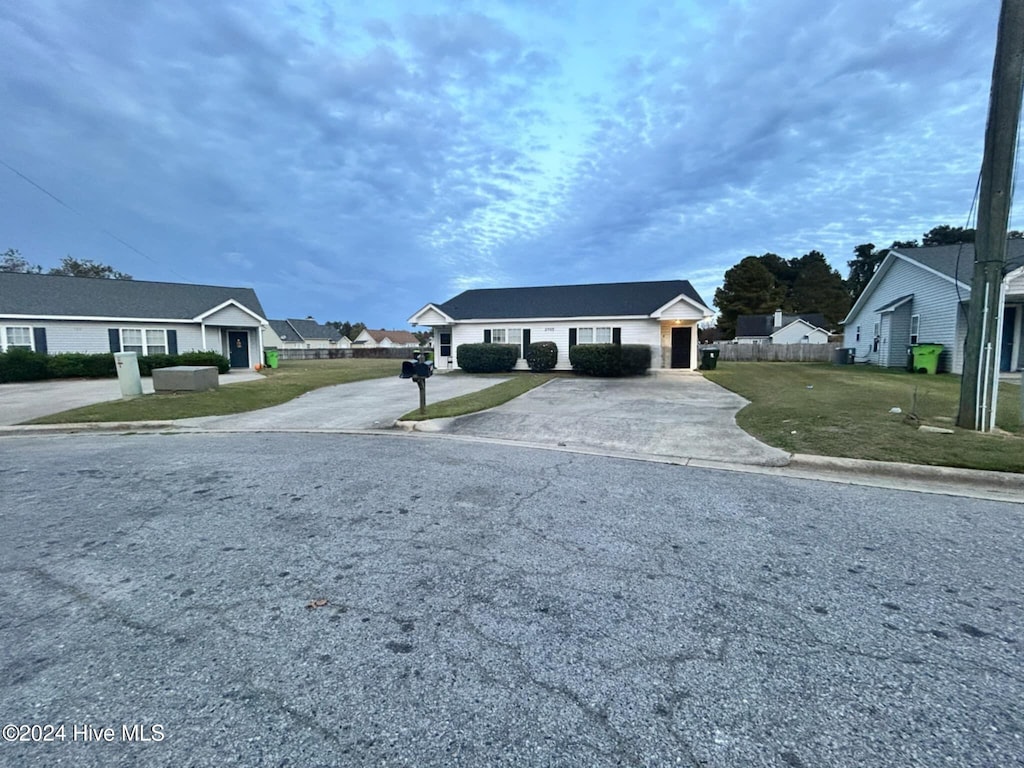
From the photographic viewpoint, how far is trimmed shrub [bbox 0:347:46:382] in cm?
1811

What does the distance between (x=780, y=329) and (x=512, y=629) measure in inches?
2172

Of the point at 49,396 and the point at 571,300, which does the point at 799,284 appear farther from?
the point at 49,396

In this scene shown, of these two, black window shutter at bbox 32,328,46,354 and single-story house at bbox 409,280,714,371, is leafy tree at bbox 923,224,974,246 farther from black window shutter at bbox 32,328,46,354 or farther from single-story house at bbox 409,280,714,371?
black window shutter at bbox 32,328,46,354

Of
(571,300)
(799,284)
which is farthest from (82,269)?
(799,284)

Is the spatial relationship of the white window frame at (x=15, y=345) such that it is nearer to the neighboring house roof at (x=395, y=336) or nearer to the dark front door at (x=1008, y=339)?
the dark front door at (x=1008, y=339)

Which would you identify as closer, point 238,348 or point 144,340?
point 144,340

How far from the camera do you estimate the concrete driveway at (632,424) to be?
7086 millimetres

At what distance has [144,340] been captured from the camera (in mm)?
22562

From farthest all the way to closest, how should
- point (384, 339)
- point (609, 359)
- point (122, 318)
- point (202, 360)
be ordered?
1. point (384, 339)
2. point (122, 318)
3. point (202, 360)
4. point (609, 359)

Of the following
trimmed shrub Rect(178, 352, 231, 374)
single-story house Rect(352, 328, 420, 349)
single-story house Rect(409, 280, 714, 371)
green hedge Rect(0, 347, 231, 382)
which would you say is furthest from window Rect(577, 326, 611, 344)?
single-story house Rect(352, 328, 420, 349)

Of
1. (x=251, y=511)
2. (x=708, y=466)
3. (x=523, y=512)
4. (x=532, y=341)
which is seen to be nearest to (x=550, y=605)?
(x=523, y=512)

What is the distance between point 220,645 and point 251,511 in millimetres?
2243

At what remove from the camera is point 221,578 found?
10.5 feet

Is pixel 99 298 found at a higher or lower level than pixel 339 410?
higher
